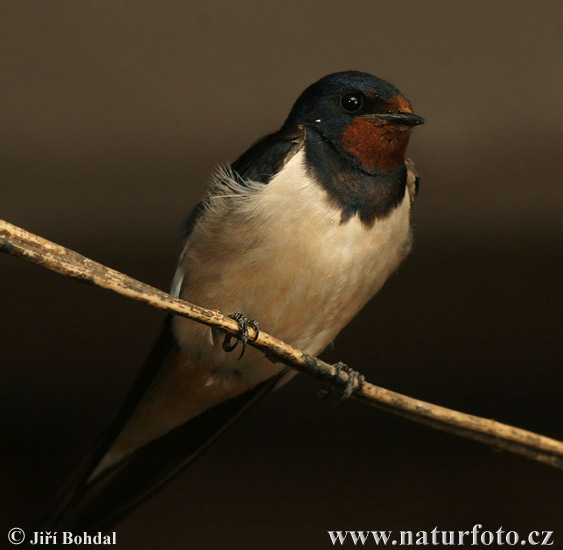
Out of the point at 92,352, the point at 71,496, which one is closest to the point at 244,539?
the point at 92,352

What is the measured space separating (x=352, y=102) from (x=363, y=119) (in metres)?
0.04

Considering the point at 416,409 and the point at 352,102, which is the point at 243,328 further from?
the point at 352,102

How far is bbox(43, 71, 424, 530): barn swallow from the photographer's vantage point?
3.38 feet

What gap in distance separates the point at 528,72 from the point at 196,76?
528 mm

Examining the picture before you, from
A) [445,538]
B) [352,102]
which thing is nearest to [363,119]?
[352,102]

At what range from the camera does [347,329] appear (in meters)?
1.69

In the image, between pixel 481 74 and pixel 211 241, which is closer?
pixel 211 241

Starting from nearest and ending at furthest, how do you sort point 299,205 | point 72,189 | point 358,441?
1. point 299,205
2. point 72,189
3. point 358,441

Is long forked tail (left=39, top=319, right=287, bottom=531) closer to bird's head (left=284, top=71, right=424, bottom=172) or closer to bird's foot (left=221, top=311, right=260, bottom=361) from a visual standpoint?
bird's foot (left=221, top=311, right=260, bottom=361)

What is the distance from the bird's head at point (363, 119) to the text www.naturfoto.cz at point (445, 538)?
895 mm

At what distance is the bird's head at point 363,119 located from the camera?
1037 mm

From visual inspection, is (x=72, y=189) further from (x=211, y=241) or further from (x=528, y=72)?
(x=528, y=72)

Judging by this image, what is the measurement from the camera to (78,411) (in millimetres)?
1777

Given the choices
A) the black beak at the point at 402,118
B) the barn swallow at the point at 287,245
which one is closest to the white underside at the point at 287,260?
the barn swallow at the point at 287,245
